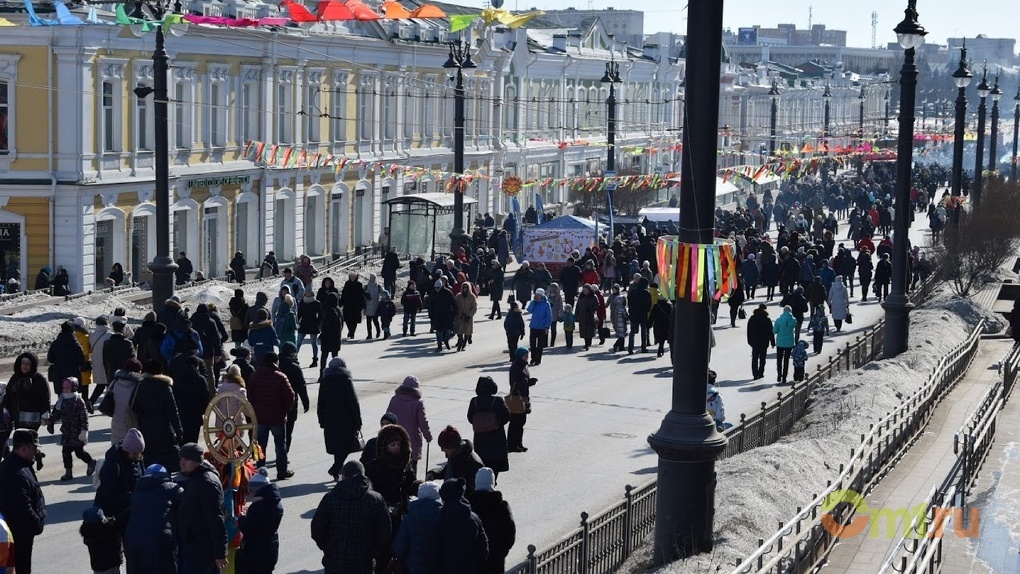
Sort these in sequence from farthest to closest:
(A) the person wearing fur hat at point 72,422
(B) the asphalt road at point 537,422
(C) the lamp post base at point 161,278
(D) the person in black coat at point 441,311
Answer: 1. (D) the person in black coat at point 441,311
2. (C) the lamp post base at point 161,278
3. (A) the person wearing fur hat at point 72,422
4. (B) the asphalt road at point 537,422

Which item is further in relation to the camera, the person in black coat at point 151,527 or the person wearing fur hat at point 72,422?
the person wearing fur hat at point 72,422

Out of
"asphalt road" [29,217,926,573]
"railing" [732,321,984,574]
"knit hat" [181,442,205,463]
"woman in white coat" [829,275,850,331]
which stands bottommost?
"asphalt road" [29,217,926,573]

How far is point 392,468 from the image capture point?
11.2m

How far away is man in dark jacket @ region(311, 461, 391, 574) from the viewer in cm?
1012

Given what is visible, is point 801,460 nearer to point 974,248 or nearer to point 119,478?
point 119,478

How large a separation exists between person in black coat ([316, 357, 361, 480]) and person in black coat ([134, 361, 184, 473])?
144cm

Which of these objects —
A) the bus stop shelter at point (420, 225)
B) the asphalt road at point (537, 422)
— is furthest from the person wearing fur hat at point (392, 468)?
the bus stop shelter at point (420, 225)

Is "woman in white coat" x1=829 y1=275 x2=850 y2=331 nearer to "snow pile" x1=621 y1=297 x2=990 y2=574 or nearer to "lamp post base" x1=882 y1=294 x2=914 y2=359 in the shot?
"snow pile" x1=621 y1=297 x2=990 y2=574

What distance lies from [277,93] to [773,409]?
28629 mm

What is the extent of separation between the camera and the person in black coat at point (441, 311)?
2581cm

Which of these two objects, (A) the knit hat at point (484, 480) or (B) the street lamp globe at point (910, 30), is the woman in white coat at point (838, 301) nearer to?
(B) the street lamp globe at point (910, 30)

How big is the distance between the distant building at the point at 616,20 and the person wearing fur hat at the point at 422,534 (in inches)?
3770

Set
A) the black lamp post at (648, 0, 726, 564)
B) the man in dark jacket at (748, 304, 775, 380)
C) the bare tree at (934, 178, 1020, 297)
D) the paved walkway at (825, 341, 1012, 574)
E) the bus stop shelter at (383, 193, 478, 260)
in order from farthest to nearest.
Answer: the bus stop shelter at (383, 193, 478, 260) → the bare tree at (934, 178, 1020, 297) → the man in dark jacket at (748, 304, 775, 380) → the paved walkway at (825, 341, 1012, 574) → the black lamp post at (648, 0, 726, 564)

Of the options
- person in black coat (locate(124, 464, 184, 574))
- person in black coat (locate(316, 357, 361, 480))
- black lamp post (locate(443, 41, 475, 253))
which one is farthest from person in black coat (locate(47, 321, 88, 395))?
black lamp post (locate(443, 41, 475, 253))
